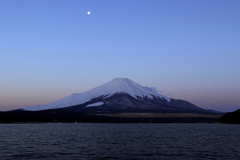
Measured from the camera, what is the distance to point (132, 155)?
147ft

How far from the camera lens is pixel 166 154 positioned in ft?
152

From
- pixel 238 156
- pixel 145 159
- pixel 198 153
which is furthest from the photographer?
pixel 198 153

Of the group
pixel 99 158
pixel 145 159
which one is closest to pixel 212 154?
pixel 145 159

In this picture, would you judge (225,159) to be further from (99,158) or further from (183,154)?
(99,158)

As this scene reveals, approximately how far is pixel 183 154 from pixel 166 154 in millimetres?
2661

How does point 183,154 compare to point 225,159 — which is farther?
point 183,154

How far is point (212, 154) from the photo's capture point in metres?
46.6

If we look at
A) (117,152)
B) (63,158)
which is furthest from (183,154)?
(63,158)

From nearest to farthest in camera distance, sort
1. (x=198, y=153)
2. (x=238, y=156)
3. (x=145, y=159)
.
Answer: (x=145, y=159) < (x=238, y=156) < (x=198, y=153)

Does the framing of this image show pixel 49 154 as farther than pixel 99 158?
Yes

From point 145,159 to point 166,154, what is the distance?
6.33m

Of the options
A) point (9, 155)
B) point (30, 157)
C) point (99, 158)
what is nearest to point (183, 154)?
point (99, 158)

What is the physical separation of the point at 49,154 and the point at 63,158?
4712 mm

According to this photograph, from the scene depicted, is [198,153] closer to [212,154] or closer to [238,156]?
[212,154]
